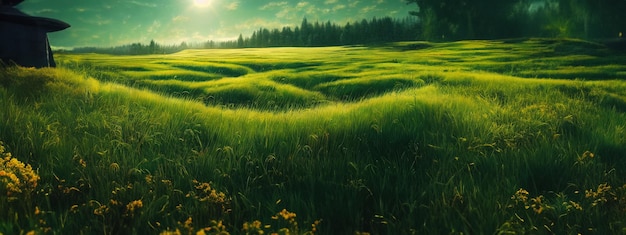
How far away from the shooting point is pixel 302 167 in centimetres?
402

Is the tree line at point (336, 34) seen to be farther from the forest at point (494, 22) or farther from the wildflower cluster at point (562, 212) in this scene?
the wildflower cluster at point (562, 212)

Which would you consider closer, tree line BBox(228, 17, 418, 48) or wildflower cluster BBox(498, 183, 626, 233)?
wildflower cluster BBox(498, 183, 626, 233)

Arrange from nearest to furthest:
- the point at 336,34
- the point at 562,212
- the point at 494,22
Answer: the point at 562,212, the point at 494,22, the point at 336,34

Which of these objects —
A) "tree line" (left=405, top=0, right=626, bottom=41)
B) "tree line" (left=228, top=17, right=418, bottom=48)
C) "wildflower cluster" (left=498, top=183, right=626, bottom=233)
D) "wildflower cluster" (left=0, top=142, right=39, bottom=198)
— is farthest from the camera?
"tree line" (left=228, top=17, right=418, bottom=48)

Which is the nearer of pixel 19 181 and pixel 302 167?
pixel 19 181

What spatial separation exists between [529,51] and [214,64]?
1414cm

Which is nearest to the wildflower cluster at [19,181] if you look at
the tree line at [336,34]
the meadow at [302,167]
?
the meadow at [302,167]

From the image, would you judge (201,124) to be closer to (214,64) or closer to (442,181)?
(442,181)

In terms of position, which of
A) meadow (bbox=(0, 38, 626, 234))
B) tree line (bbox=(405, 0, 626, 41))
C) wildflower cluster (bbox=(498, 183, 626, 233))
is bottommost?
wildflower cluster (bbox=(498, 183, 626, 233))

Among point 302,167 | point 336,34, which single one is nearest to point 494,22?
point 336,34

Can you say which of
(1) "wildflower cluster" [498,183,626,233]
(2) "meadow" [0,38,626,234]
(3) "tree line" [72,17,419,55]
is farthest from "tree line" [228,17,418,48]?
(1) "wildflower cluster" [498,183,626,233]

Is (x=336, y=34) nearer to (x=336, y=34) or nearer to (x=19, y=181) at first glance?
(x=336, y=34)

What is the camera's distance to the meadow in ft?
10.6

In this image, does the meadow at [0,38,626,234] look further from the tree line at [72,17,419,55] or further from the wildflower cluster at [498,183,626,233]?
the tree line at [72,17,419,55]
